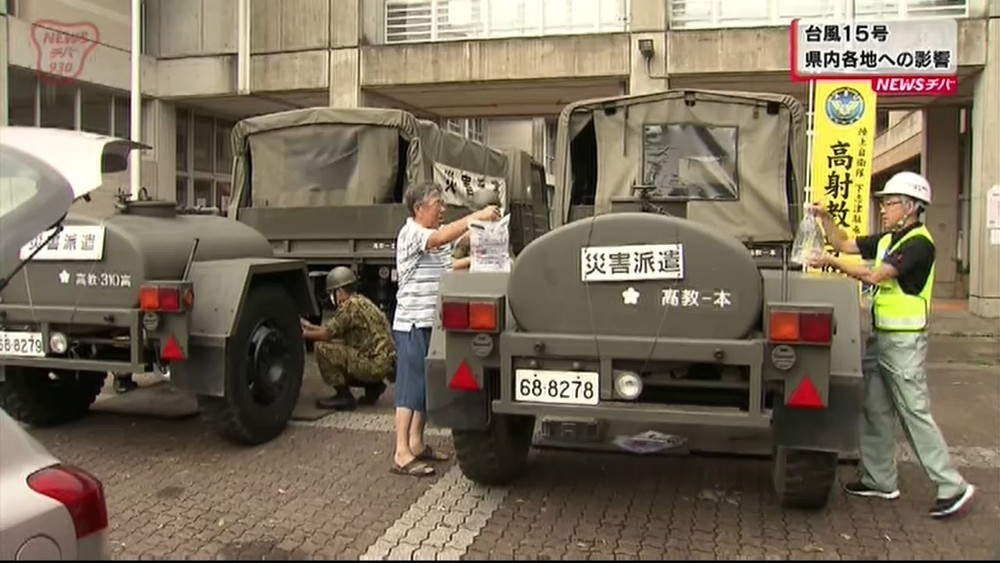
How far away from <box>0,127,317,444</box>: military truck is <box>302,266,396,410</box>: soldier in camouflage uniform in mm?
567

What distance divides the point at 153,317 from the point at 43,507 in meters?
2.98

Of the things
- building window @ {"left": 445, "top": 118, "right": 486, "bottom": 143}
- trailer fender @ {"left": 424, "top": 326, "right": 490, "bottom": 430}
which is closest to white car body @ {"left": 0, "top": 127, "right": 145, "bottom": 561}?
trailer fender @ {"left": 424, "top": 326, "right": 490, "bottom": 430}

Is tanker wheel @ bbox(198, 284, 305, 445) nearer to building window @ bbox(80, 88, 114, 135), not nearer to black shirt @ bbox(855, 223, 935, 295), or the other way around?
black shirt @ bbox(855, 223, 935, 295)

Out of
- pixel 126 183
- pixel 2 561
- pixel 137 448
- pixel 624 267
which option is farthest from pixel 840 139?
pixel 126 183

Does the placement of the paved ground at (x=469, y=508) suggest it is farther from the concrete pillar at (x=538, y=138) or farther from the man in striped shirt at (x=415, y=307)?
the concrete pillar at (x=538, y=138)

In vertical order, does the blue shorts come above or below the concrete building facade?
below

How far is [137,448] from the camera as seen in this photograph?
5562mm

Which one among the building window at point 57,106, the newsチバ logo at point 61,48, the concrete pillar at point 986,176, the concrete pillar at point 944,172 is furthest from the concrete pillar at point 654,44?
the building window at point 57,106

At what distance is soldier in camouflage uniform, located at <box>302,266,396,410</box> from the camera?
6.45 metres

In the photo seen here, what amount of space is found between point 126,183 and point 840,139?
1202 cm

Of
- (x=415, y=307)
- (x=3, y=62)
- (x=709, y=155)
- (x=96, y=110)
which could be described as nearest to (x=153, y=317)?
(x=415, y=307)

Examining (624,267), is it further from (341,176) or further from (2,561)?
(341,176)
